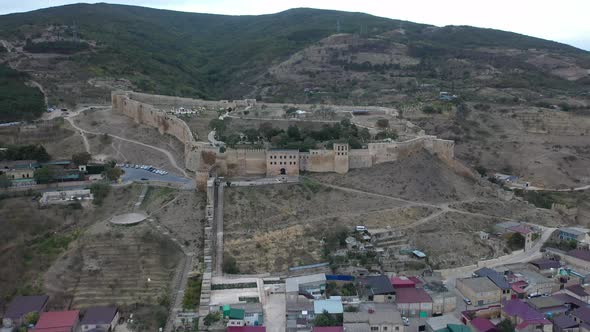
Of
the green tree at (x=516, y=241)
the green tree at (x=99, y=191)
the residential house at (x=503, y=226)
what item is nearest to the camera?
the green tree at (x=516, y=241)

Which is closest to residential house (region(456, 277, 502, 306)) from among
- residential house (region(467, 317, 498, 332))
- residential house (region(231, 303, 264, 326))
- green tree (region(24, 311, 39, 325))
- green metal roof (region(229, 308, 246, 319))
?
residential house (region(467, 317, 498, 332))

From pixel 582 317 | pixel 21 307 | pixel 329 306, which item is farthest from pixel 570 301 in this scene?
pixel 21 307

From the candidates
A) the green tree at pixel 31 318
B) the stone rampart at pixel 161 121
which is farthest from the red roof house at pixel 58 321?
the stone rampart at pixel 161 121

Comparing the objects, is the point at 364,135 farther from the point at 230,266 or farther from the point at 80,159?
the point at 80,159

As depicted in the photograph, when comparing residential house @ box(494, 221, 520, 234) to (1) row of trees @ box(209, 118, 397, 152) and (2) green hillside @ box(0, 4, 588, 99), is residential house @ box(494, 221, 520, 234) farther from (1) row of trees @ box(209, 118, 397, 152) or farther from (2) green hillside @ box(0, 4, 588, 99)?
(2) green hillside @ box(0, 4, 588, 99)

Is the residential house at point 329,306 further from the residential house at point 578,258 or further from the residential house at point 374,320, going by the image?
the residential house at point 578,258

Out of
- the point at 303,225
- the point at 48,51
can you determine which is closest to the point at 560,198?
the point at 303,225
